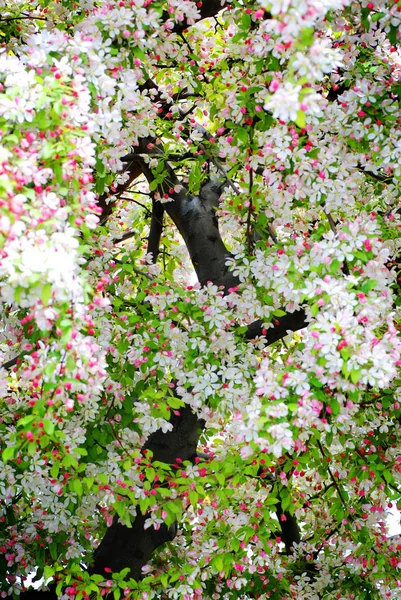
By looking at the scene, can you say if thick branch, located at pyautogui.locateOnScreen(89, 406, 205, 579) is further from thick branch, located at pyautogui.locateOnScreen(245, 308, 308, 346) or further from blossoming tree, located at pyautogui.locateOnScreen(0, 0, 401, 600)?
thick branch, located at pyautogui.locateOnScreen(245, 308, 308, 346)

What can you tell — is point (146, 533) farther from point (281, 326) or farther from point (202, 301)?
point (202, 301)

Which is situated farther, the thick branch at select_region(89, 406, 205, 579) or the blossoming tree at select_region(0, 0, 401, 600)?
the thick branch at select_region(89, 406, 205, 579)

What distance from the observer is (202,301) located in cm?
504

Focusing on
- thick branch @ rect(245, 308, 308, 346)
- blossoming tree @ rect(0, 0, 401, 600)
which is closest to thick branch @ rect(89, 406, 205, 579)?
blossoming tree @ rect(0, 0, 401, 600)

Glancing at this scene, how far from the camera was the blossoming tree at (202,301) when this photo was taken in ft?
11.0

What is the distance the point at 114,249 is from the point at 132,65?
4.98 ft

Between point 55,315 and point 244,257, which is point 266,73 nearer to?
point 244,257

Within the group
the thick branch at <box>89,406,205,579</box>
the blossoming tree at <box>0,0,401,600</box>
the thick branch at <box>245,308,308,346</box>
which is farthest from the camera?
the thick branch at <box>89,406,205,579</box>

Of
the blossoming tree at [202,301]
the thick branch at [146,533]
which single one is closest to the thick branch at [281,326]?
the blossoming tree at [202,301]

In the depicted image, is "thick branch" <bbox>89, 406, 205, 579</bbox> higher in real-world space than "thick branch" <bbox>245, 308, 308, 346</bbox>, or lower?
lower

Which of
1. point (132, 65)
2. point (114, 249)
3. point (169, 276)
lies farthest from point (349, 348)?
point (169, 276)

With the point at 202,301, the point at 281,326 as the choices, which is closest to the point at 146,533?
the point at 281,326

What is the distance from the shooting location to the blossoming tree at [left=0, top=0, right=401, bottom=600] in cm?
335

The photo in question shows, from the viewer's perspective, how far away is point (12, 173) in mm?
3150
